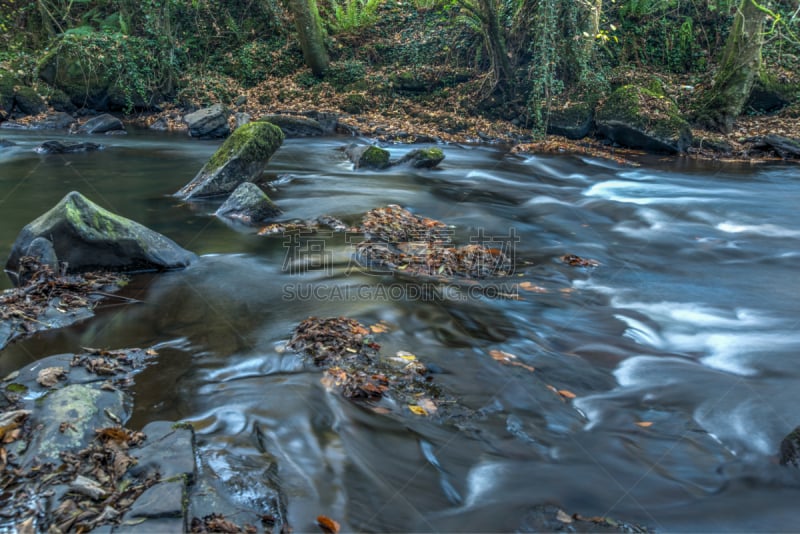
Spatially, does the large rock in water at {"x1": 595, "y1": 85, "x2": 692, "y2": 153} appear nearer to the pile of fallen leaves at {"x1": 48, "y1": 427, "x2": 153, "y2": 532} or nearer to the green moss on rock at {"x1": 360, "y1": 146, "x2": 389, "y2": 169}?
the green moss on rock at {"x1": 360, "y1": 146, "x2": 389, "y2": 169}

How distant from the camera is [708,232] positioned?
852 cm

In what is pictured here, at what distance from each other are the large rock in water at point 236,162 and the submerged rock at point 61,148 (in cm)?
549

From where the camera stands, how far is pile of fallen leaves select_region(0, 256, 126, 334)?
467cm

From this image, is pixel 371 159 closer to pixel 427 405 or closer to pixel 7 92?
pixel 427 405

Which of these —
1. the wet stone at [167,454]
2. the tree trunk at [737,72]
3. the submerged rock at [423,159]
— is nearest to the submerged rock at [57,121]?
the submerged rock at [423,159]

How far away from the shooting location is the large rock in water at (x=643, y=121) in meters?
14.2

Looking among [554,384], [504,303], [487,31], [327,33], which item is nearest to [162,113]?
[327,33]

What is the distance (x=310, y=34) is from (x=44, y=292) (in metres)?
16.3

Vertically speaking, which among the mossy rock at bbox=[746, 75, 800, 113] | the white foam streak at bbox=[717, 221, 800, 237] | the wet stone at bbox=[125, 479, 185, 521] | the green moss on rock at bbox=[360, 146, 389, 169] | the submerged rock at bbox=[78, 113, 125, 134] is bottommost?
the wet stone at bbox=[125, 479, 185, 521]

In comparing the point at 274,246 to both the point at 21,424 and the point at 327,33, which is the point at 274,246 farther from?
the point at 327,33

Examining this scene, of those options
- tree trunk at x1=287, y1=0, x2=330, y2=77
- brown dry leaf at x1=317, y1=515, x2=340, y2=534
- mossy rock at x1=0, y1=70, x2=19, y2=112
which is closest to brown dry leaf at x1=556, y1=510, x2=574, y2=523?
brown dry leaf at x1=317, y1=515, x2=340, y2=534

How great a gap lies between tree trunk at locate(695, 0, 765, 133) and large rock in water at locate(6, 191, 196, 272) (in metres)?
15.1

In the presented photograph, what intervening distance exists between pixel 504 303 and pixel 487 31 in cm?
1346

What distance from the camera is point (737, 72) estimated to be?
48.9ft
